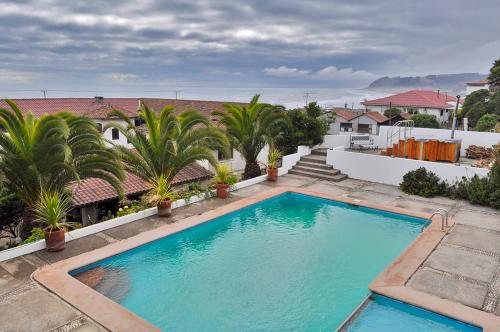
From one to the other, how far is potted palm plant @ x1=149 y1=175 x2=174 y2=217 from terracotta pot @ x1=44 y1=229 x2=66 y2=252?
3386mm

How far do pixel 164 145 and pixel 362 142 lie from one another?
1326 cm

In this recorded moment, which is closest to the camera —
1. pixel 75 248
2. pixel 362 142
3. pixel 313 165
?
pixel 75 248

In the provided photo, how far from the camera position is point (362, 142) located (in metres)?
21.4

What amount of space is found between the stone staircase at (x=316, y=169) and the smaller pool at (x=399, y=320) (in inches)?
415

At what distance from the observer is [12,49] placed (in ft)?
85.7

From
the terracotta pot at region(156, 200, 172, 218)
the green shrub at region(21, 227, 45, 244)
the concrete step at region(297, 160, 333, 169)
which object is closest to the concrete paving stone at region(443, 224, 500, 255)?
→ the concrete step at region(297, 160, 333, 169)

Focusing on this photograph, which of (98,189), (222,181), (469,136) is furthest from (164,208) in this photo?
(469,136)

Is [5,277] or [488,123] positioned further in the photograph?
[488,123]

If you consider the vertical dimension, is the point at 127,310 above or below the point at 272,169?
below

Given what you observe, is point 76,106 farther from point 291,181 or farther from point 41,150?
point 41,150

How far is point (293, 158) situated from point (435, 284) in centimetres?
1209

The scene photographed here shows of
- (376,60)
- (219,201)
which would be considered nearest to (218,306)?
(219,201)

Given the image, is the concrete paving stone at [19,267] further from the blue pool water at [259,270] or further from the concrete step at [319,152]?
the concrete step at [319,152]

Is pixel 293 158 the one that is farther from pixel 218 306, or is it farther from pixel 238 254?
pixel 218 306
